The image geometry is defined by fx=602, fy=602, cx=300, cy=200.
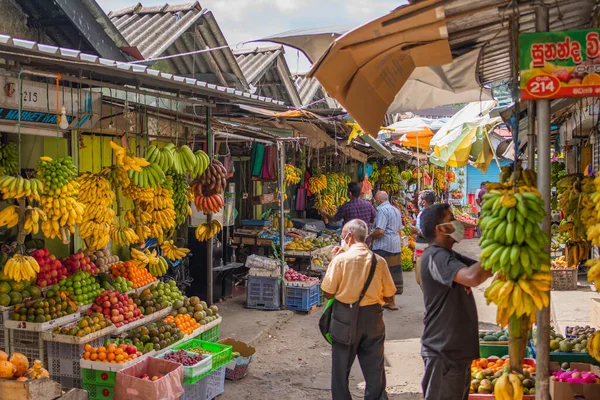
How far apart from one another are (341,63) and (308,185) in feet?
35.5

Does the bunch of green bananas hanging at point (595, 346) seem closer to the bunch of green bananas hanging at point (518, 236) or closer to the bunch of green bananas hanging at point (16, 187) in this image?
the bunch of green bananas hanging at point (518, 236)

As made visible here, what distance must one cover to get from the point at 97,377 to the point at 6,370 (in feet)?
3.44

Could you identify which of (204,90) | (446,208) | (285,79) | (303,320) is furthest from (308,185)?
(446,208)

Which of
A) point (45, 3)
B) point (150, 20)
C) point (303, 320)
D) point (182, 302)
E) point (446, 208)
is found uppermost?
point (150, 20)

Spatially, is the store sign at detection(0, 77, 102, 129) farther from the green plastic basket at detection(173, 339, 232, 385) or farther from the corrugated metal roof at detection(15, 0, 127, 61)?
the green plastic basket at detection(173, 339, 232, 385)

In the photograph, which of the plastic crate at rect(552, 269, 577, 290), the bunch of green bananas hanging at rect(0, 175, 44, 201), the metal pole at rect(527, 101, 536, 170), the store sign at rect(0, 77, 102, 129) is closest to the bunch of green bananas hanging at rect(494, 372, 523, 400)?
the metal pole at rect(527, 101, 536, 170)

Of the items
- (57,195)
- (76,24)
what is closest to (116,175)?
(57,195)

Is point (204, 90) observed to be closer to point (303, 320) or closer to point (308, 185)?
point (303, 320)

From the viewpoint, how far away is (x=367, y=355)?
5.36 meters

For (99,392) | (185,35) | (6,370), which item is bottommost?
(99,392)

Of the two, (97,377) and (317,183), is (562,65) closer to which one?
(97,377)

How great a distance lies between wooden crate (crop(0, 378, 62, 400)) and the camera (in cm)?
439

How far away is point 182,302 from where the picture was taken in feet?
22.9

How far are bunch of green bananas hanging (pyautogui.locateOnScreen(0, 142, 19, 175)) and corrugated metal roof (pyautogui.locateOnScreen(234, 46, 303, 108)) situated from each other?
7.40 meters
